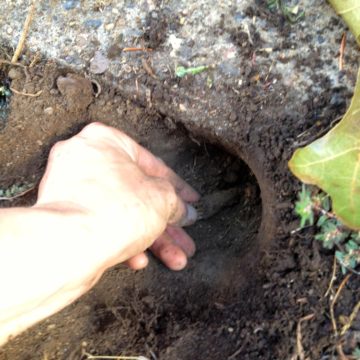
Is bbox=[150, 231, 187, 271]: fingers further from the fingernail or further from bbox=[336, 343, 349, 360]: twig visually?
bbox=[336, 343, 349, 360]: twig

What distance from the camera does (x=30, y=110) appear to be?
2.14 m

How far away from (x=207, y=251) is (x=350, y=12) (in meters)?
0.91

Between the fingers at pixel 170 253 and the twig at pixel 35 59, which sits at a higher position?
the twig at pixel 35 59

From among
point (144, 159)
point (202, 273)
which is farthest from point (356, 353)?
point (144, 159)

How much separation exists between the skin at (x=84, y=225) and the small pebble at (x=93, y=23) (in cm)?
40

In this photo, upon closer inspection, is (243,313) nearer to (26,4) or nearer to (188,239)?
(188,239)

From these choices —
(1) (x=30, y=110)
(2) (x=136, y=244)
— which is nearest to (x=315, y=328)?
(2) (x=136, y=244)

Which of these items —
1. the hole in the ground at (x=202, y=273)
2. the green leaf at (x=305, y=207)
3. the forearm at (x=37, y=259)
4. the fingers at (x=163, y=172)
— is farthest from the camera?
the fingers at (x=163, y=172)

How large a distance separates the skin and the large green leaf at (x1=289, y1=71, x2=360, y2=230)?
452mm

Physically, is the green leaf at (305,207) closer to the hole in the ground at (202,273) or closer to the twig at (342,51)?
the hole in the ground at (202,273)

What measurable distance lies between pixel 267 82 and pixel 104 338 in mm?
919

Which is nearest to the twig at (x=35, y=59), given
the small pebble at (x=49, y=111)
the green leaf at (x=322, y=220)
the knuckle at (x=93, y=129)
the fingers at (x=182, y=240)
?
the small pebble at (x=49, y=111)

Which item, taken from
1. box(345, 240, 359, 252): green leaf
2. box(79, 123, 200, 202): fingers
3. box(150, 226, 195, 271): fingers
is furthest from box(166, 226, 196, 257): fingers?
box(345, 240, 359, 252): green leaf

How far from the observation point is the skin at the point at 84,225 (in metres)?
1.35
